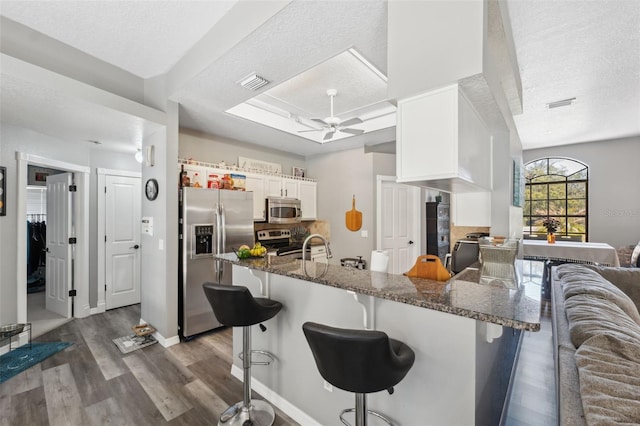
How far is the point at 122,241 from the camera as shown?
430cm

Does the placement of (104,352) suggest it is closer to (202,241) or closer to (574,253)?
(202,241)

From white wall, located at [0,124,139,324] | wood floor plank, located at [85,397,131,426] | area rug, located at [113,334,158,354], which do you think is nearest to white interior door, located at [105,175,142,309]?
white wall, located at [0,124,139,324]

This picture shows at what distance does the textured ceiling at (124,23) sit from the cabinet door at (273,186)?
2.13 metres

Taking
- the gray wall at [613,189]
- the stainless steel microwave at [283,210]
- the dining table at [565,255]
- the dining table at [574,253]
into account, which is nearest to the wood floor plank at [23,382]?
the stainless steel microwave at [283,210]

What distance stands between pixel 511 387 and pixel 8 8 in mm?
4965

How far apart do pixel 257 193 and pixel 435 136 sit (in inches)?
128

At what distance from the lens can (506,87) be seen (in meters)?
2.28

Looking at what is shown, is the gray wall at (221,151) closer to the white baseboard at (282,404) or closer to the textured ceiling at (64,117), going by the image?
the textured ceiling at (64,117)

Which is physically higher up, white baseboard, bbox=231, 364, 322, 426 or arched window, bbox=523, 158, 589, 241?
arched window, bbox=523, 158, 589, 241

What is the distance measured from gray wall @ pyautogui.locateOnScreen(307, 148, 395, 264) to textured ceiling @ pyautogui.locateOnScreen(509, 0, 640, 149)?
2.25 metres

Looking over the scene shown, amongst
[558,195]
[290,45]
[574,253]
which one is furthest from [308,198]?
[558,195]

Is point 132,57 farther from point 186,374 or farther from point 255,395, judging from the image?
point 255,395

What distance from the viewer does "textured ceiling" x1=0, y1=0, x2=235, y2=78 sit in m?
2.07

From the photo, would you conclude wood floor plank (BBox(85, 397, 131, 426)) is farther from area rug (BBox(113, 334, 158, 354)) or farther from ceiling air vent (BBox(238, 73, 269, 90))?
ceiling air vent (BBox(238, 73, 269, 90))
